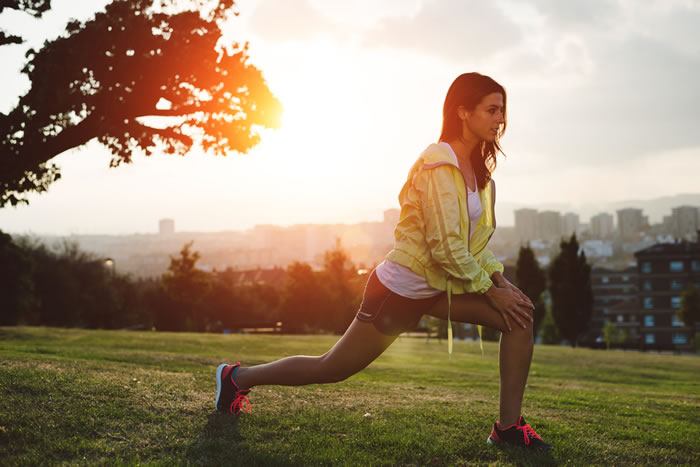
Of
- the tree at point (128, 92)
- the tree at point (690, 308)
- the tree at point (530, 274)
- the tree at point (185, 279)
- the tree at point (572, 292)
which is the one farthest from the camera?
the tree at point (530, 274)

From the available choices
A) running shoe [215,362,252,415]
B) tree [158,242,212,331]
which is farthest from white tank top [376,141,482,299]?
tree [158,242,212,331]

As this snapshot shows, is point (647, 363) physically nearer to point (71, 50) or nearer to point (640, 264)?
point (71, 50)

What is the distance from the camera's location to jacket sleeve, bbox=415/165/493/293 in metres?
3.88

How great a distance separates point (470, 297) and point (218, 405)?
2.31 m

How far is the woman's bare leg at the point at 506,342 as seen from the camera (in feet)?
13.7

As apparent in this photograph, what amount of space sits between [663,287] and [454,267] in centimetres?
10450

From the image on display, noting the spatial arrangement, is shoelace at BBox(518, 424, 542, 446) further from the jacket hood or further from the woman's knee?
the jacket hood

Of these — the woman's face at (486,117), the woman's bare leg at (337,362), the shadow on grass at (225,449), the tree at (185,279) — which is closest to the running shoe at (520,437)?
the woman's bare leg at (337,362)

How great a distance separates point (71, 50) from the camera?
823 cm

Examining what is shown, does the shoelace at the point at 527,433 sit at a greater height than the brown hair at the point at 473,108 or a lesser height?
lesser

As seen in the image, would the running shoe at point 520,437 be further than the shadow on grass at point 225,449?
Yes

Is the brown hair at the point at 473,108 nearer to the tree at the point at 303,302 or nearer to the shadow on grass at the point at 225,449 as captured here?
the shadow on grass at the point at 225,449

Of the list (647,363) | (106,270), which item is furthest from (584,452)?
(106,270)

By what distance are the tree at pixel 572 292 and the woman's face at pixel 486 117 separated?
5974 cm
